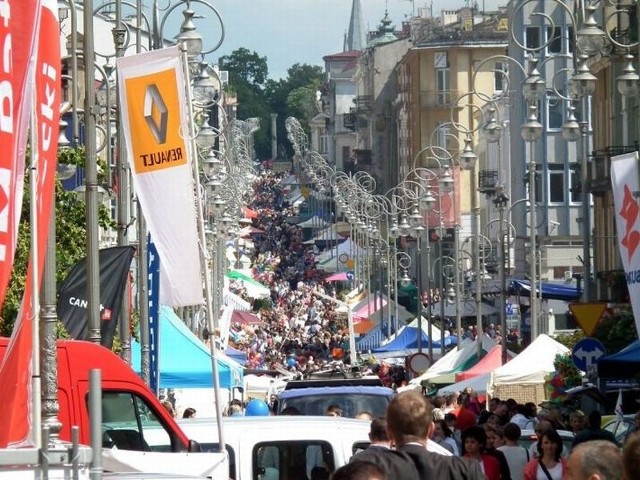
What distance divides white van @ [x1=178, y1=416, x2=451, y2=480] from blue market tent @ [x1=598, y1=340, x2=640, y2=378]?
39.6 ft

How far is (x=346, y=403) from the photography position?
18531 mm

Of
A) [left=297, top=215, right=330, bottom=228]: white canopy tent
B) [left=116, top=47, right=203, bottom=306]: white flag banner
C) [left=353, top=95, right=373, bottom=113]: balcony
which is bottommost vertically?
[left=116, top=47, right=203, bottom=306]: white flag banner

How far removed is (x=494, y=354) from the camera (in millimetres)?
40406

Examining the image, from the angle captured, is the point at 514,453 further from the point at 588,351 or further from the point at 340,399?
the point at 588,351

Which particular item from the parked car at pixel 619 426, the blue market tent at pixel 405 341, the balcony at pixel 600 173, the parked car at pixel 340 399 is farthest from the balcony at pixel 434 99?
the parked car at pixel 340 399

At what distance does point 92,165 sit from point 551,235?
2118 inches

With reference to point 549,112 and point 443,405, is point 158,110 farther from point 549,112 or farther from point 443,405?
point 549,112

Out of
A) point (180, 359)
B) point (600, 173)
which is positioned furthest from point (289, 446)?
point (600, 173)

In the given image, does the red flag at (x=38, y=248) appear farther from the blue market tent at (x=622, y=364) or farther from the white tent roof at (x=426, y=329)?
the white tent roof at (x=426, y=329)

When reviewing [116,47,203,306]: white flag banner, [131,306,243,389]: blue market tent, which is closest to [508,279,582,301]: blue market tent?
[131,306,243,389]: blue market tent

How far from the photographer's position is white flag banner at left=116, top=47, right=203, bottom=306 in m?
14.3

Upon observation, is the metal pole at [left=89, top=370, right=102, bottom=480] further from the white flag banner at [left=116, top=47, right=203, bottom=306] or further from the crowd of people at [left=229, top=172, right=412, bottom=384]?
the crowd of people at [left=229, top=172, right=412, bottom=384]

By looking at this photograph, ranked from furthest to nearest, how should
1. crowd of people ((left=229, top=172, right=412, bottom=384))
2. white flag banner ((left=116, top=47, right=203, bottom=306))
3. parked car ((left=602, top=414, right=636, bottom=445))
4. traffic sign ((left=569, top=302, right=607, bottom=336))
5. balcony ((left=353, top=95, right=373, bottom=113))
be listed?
balcony ((left=353, top=95, right=373, bottom=113))
crowd of people ((left=229, top=172, right=412, bottom=384))
traffic sign ((left=569, top=302, right=607, bottom=336))
parked car ((left=602, top=414, right=636, bottom=445))
white flag banner ((left=116, top=47, right=203, bottom=306))

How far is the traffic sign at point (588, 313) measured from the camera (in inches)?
1069
